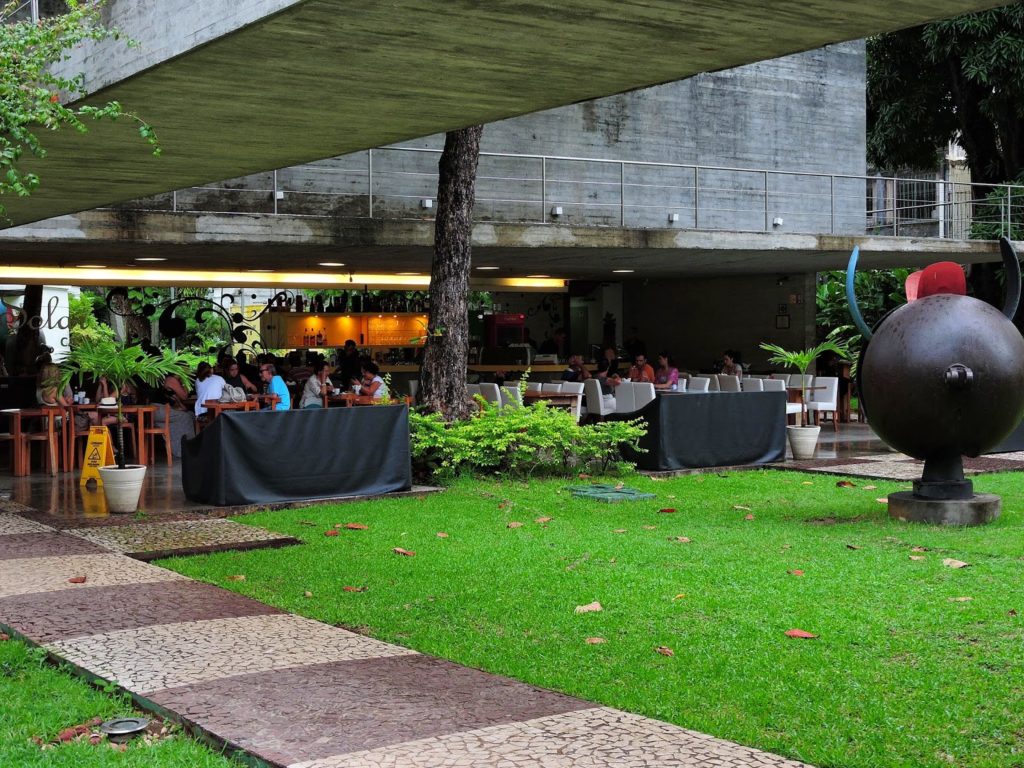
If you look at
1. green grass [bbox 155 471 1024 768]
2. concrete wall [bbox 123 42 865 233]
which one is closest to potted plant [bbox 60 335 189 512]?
green grass [bbox 155 471 1024 768]

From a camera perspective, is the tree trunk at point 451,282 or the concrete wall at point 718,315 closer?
the tree trunk at point 451,282

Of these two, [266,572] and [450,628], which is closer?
[450,628]

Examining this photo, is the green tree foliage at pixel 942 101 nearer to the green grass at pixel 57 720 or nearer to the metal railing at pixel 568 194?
the metal railing at pixel 568 194

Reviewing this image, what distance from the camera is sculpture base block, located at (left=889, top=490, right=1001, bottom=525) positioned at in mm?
10758

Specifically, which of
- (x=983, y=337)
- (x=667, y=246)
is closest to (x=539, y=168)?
(x=667, y=246)

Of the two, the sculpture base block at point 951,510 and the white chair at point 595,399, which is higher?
the white chair at point 595,399

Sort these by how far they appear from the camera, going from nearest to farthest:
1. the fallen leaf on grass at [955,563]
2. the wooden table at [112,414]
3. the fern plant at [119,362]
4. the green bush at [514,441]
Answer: the fallen leaf on grass at [955,563] < the fern plant at [119,362] < the green bush at [514,441] < the wooden table at [112,414]

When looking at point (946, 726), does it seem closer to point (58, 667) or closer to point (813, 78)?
point (58, 667)

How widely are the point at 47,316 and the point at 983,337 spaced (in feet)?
62.4

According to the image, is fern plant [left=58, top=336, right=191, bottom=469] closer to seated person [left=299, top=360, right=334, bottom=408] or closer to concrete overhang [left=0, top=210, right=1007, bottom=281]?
concrete overhang [left=0, top=210, right=1007, bottom=281]

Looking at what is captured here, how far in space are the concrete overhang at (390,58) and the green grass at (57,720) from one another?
2.98 meters

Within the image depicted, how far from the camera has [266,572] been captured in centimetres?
898

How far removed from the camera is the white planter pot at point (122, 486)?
11.8m

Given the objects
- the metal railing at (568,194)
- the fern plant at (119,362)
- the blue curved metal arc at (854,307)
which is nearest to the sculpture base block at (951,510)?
the blue curved metal arc at (854,307)
